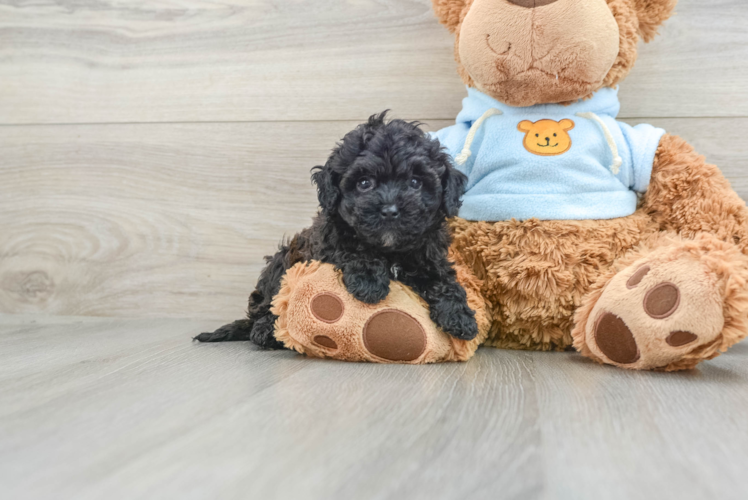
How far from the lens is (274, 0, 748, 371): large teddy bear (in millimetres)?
1098

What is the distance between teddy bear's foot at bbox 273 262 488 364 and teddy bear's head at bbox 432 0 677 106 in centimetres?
47

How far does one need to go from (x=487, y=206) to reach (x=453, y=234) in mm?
95

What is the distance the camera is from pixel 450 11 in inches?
52.0

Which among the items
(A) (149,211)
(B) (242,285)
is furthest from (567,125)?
(A) (149,211)

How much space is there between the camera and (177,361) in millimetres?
1187

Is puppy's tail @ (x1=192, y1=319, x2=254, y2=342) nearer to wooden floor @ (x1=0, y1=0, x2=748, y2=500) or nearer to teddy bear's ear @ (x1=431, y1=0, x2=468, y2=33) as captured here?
wooden floor @ (x1=0, y1=0, x2=748, y2=500)

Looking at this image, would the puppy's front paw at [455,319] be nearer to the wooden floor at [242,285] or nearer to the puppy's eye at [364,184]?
the wooden floor at [242,285]

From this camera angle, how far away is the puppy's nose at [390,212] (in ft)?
3.35

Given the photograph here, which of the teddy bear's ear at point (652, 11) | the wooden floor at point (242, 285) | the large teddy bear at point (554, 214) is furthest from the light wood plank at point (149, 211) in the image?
the teddy bear's ear at point (652, 11)

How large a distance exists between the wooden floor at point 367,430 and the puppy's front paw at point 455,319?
2.5 inches

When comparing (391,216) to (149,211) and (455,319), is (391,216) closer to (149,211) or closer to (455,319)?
(455,319)

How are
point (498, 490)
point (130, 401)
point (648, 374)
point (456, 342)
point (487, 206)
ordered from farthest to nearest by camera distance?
point (487, 206) < point (456, 342) < point (648, 374) < point (130, 401) < point (498, 490)

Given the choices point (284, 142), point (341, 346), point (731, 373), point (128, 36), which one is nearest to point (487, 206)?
point (341, 346)

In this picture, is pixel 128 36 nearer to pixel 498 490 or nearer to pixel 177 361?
pixel 177 361
